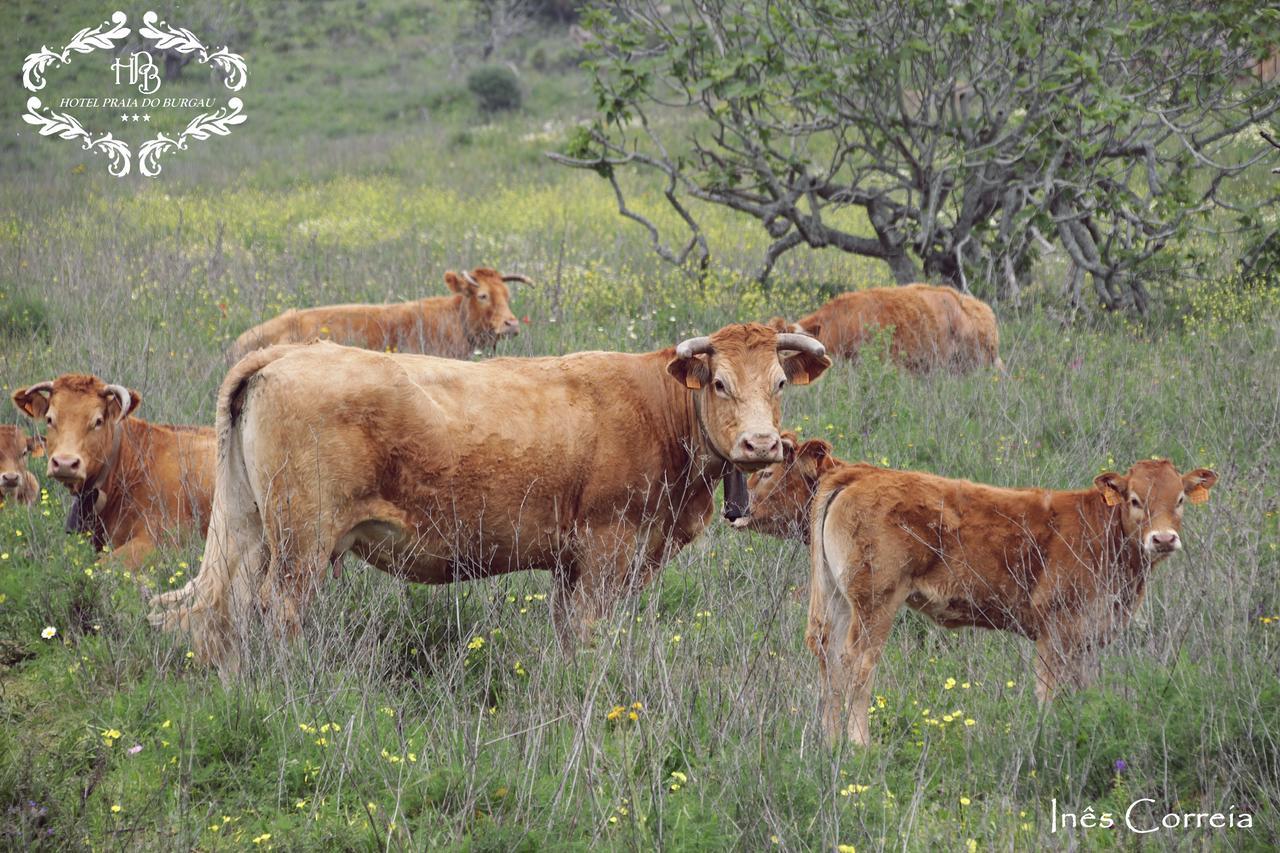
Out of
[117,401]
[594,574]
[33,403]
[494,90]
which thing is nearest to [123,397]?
[117,401]

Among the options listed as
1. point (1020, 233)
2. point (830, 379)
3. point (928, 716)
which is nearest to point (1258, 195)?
point (1020, 233)

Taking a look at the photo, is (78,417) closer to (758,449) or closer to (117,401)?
(117,401)

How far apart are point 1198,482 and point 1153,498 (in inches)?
13.1

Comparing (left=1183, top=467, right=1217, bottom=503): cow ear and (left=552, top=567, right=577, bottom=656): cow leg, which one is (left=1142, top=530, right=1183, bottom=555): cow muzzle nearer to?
(left=1183, top=467, right=1217, bottom=503): cow ear

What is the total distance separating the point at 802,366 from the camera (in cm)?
734

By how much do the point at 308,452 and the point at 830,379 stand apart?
569 cm

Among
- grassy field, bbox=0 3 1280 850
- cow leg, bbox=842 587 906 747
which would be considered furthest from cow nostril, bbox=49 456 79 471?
cow leg, bbox=842 587 906 747

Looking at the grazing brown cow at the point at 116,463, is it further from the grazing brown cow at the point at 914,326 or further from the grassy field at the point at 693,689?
the grazing brown cow at the point at 914,326

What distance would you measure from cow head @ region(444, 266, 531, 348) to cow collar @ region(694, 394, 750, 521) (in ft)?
20.6

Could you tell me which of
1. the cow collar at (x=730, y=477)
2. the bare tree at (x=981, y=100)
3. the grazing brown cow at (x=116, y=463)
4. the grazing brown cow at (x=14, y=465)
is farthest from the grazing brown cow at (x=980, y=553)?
the bare tree at (x=981, y=100)

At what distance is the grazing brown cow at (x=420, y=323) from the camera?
12227 millimetres

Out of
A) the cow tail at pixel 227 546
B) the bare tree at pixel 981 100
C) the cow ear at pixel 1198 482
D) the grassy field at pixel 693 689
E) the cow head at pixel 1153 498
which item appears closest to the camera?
the grassy field at pixel 693 689

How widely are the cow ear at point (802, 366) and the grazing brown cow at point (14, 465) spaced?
5277 mm

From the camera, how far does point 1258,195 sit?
18.8 meters
